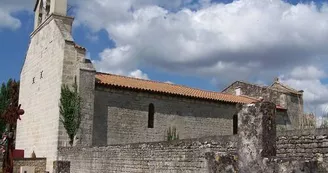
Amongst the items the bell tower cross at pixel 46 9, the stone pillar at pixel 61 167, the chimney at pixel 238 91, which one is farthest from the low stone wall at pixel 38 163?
the chimney at pixel 238 91

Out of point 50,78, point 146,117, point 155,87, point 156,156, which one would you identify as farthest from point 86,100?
point 156,156

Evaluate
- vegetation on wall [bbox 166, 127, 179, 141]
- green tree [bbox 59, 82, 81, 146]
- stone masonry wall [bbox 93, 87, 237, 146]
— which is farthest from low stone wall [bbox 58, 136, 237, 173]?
vegetation on wall [bbox 166, 127, 179, 141]

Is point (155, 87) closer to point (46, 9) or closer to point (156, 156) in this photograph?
point (46, 9)

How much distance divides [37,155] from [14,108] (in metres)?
17.1

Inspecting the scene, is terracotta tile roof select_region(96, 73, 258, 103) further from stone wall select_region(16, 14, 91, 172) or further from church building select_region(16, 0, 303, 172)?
stone wall select_region(16, 14, 91, 172)

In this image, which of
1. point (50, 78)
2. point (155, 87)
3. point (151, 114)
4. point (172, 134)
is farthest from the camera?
point (155, 87)

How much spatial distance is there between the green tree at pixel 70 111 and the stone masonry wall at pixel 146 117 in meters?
1.21

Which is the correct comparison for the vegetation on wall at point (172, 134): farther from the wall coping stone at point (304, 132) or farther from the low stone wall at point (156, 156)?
the wall coping stone at point (304, 132)

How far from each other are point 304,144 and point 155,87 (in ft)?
58.9

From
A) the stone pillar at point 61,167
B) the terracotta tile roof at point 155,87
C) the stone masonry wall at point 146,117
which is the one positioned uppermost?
the terracotta tile roof at point 155,87

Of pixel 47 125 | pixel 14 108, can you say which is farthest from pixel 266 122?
pixel 47 125

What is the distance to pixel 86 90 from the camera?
2177cm

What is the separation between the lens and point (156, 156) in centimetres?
1151

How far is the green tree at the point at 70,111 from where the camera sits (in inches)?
829
